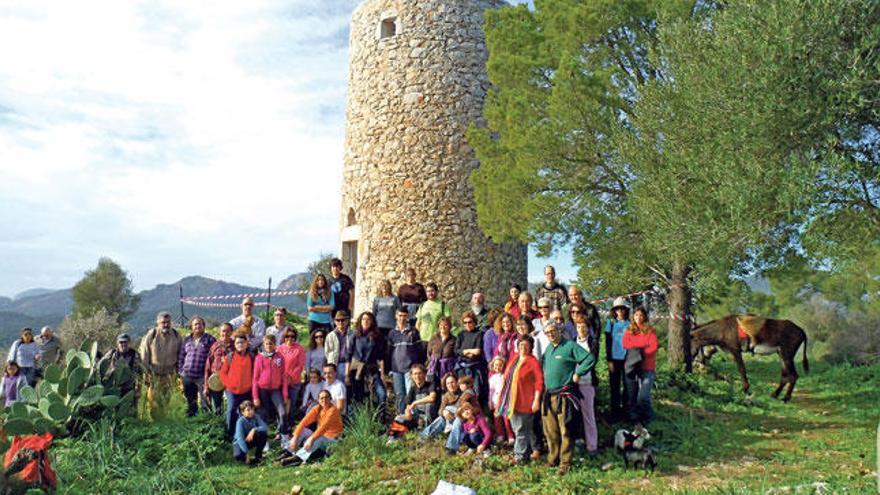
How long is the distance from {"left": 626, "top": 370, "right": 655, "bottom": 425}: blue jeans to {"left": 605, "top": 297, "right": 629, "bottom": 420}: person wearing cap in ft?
0.55

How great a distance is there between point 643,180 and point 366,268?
256 inches

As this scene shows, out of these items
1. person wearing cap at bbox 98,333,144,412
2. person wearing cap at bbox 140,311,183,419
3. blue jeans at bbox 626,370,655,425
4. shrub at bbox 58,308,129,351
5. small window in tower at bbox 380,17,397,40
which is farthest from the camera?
shrub at bbox 58,308,129,351

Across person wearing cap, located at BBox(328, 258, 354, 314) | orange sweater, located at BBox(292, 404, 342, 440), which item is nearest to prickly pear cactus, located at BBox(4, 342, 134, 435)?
orange sweater, located at BBox(292, 404, 342, 440)

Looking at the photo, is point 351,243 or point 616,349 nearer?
point 616,349

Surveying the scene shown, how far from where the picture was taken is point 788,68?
25.9 ft

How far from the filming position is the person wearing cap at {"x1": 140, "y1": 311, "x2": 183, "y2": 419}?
29.4ft

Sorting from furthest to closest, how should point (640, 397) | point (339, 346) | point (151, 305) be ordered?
point (151, 305) → point (339, 346) → point (640, 397)

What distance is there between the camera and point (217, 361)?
834 centimetres

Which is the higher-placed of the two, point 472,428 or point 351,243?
point 351,243

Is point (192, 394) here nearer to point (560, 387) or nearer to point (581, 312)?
point (560, 387)

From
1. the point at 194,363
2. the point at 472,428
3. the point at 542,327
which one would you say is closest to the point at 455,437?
the point at 472,428

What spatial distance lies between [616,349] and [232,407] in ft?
16.6

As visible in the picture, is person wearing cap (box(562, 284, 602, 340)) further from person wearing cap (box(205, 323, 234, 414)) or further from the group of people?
the group of people

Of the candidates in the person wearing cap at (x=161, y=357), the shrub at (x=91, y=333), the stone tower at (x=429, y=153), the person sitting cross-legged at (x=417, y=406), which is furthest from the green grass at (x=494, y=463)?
the shrub at (x=91, y=333)
